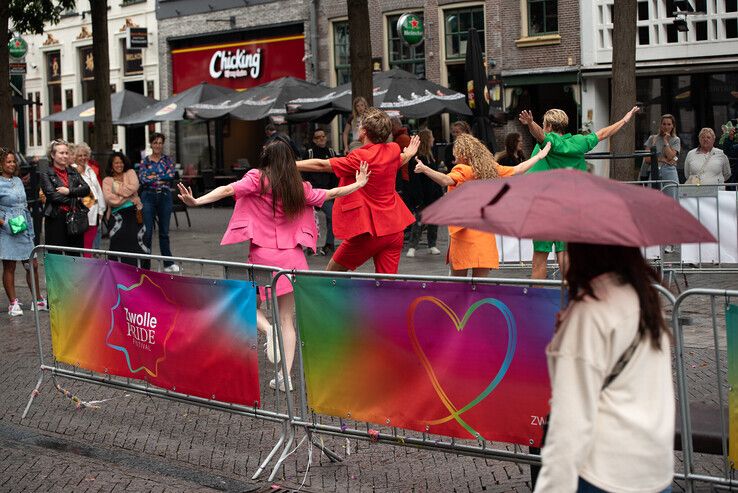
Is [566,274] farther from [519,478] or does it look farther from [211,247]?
[211,247]

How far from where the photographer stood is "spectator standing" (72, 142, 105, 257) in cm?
1366

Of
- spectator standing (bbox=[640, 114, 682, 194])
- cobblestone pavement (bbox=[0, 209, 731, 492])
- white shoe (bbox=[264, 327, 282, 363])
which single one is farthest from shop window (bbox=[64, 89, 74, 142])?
white shoe (bbox=[264, 327, 282, 363])

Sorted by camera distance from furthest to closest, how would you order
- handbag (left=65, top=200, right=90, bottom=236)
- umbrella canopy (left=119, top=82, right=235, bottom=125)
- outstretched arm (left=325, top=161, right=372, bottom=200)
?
umbrella canopy (left=119, top=82, right=235, bottom=125), handbag (left=65, top=200, right=90, bottom=236), outstretched arm (left=325, top=161, right=372, bottom=200)

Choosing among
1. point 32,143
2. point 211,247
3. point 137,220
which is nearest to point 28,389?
point 137,220

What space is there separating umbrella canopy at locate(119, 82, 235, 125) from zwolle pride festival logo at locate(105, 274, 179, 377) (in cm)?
1789

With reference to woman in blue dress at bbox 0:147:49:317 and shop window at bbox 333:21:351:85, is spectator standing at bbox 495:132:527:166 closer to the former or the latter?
woman in blue dress at bbox 0:147:49:317

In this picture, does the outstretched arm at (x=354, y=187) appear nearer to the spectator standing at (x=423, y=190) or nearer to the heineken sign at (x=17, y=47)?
the spectator standing at (x=423, y=190)

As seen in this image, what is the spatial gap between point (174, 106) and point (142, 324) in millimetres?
18972

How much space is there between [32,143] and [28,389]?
38215 mm

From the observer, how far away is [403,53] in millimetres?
30594

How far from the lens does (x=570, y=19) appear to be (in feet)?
88.7

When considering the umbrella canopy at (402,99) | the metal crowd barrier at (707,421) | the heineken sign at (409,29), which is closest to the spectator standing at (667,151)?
the umbrella canopy at (402,99)

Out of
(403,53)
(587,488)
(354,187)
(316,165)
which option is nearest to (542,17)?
(403,53)

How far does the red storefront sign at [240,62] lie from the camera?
110ft
